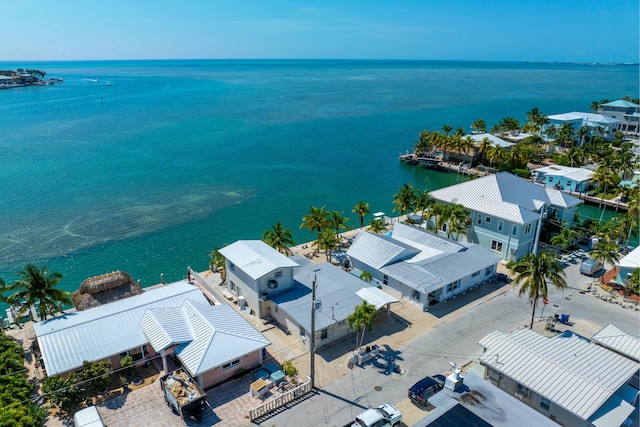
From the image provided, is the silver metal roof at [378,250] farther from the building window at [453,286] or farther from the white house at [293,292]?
the building window at [453,286]

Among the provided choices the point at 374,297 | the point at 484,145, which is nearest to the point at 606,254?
the point at 374,297

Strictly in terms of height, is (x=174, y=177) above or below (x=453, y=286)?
below

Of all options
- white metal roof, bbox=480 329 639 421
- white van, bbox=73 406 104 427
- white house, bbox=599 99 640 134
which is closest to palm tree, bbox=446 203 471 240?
white metal roof, bbox=480 329 639 421

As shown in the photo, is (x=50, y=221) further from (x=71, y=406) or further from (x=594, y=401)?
(x=594, y=401)

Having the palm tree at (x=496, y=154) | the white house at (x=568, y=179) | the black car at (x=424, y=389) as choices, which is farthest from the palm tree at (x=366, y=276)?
the palm tree at (x=496, y=154)

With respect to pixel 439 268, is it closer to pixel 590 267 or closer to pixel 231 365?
pixel 590 267

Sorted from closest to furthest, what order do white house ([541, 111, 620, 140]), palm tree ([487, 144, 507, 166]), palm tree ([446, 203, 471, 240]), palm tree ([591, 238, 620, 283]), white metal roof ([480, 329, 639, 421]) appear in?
white metal roof ([480, 329, 639, 421])
palm tree ([591, 238, 620, 283])
palm tree ([446, 203, 471, 240])
palm tree ([487, 144, 507, 166])
white house ([541, 111, 620, 140])

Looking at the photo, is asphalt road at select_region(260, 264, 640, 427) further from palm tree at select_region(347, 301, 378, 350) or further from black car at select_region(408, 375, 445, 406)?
palm tree at select_region(347, 301, 378, 350)
